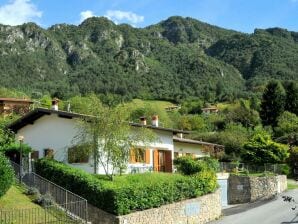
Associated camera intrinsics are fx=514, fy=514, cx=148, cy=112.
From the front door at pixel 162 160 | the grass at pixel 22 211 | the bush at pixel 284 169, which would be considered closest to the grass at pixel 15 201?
the grass at pixel 22 211

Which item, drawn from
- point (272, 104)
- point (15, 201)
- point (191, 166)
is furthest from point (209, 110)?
point (15, 201)

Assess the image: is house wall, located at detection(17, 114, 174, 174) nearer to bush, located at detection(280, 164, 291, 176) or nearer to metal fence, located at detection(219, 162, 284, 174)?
metal fence, located at detection(219, 162, 284, 174)

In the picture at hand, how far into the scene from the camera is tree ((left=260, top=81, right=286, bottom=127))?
3597 inches

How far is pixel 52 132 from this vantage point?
32156 millimetres

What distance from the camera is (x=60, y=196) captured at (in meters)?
24.6

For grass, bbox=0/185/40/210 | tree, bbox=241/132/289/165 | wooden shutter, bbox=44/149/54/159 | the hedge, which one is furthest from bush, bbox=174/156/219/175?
tree, bbox=241/132/289/165

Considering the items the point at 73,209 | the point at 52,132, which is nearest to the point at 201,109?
the point at 52,132

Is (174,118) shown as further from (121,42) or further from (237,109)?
(121,42)

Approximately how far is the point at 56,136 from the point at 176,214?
939 centimetres

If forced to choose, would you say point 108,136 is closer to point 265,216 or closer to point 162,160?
point 162,160

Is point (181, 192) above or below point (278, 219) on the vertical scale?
above

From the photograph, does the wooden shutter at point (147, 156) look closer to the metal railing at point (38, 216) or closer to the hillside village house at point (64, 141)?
the hillside village house at point (64, 141)

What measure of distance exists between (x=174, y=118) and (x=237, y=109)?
13082 mm

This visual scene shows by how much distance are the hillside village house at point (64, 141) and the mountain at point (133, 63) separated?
3208 inches
